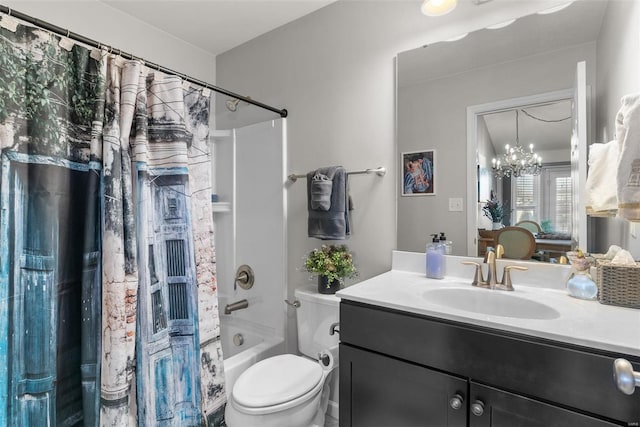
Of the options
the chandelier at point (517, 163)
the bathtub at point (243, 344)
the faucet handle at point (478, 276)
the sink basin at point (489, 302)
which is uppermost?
the chandelier at point (517, 163)

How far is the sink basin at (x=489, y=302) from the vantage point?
1.12 meters

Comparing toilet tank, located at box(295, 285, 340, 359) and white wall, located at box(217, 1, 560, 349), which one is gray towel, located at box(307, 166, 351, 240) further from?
toilet tank, located at box(295, 285, 340, 359)

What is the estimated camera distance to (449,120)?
1508mm

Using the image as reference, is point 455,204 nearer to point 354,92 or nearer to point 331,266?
point 331,266

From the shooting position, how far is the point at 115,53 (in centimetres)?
122

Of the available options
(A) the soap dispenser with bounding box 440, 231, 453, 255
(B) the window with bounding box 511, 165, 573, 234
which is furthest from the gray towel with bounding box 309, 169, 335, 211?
(B) the window with bounding box 511, 165, 573, 234

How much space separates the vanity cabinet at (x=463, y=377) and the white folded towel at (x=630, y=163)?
0.36 metres

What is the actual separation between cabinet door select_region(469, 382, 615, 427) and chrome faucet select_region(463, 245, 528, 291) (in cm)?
50

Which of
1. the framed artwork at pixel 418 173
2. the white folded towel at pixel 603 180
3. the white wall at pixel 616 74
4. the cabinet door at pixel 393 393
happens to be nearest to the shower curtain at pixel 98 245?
the cabinet door at pixel 393 393

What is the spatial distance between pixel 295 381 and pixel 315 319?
1.17ft

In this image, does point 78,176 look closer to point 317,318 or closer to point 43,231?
point 43,231

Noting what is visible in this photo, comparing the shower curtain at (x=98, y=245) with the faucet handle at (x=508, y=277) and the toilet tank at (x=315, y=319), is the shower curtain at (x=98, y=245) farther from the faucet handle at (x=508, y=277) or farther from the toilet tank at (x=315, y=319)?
the faucet handle at (x=508, y=277)

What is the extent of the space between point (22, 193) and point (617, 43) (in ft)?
6.79

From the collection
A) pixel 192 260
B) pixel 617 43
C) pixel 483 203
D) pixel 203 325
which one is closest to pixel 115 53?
pixel 192 260
